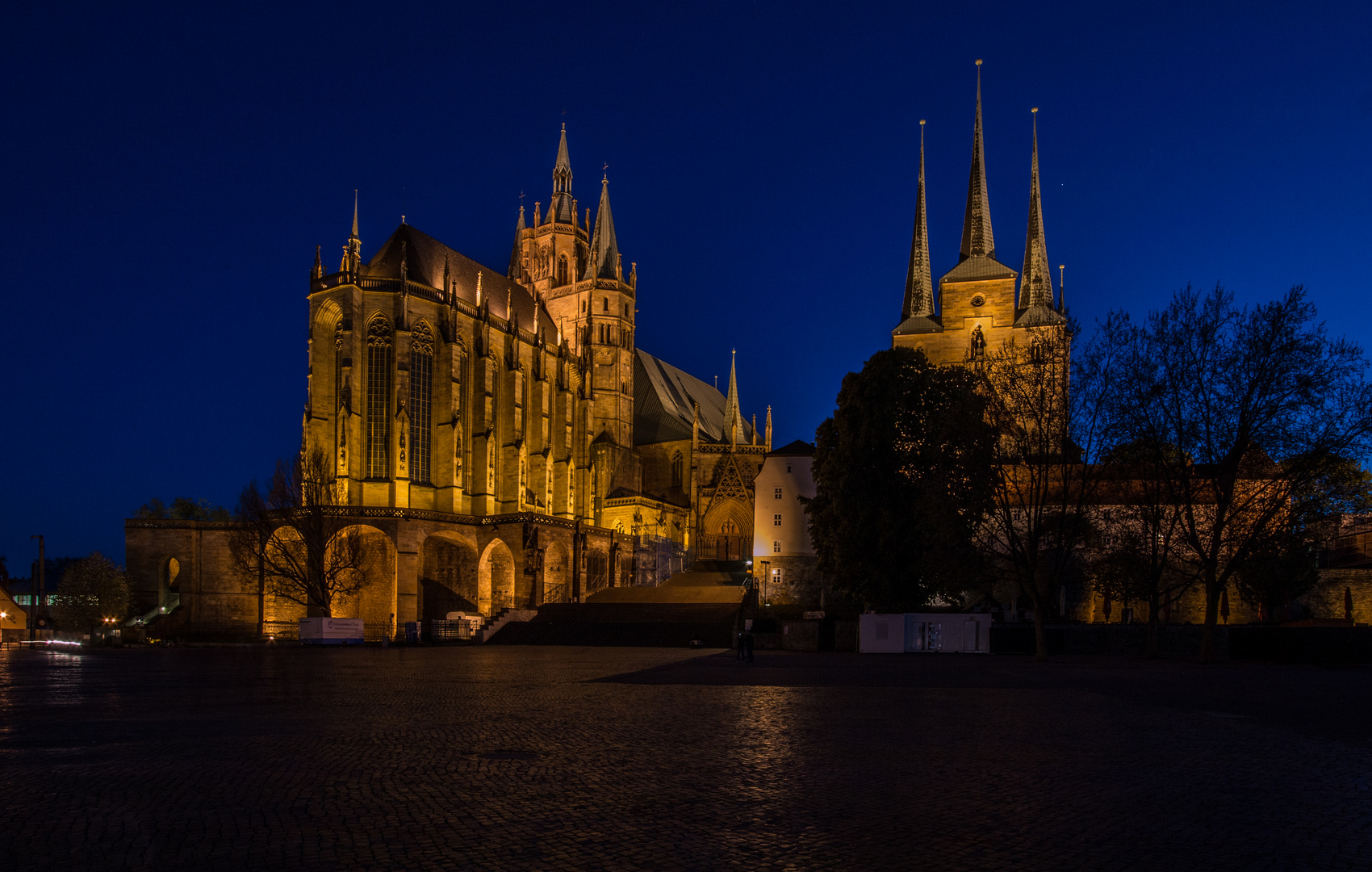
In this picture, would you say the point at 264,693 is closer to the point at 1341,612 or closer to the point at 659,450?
the point at 1341,612

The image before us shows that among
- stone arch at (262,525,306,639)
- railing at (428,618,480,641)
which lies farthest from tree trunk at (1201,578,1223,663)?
stone arch at (262,525,306,639)

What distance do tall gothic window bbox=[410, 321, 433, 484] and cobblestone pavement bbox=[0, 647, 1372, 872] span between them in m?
37.5

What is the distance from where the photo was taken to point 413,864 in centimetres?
567

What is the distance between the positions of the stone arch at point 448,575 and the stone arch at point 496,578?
0.52 m

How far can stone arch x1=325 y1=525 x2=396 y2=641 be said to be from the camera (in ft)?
168

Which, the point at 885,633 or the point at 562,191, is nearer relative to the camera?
the point at 885,633

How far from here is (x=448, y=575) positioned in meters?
55.9

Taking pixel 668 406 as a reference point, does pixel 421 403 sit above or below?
below

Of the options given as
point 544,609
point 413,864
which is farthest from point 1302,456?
point 544,609

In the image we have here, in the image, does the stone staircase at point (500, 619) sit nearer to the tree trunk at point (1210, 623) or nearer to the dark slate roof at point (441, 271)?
the dark slate roof at point (441, 271)

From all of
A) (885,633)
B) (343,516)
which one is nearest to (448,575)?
(343,516)

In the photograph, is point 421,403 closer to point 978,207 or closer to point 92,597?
point 92,597

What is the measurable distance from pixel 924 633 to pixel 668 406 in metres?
52.6

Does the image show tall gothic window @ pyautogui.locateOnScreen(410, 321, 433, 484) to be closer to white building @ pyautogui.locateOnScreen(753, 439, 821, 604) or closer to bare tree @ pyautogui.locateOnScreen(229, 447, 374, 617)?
bare tree @ pyautogui.locateOnScreen(229, 447, 374, 617)
